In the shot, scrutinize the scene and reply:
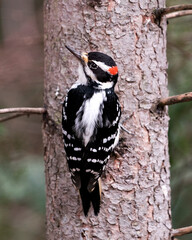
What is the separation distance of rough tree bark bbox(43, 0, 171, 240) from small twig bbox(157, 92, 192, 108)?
2.5 inches

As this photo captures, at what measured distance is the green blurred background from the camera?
432 cm

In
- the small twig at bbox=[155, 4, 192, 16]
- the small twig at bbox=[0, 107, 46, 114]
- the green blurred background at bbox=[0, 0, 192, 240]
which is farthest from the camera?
the green blurred background at bbox=[0, 0, 192, 240]

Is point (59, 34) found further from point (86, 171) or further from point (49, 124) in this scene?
point (86, 171)

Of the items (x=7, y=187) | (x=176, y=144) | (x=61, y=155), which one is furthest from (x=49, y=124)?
(x=7, y=187)

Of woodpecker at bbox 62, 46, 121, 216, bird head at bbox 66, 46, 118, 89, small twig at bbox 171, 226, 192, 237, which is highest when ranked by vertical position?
bird head at bbox 66, 46, 118, 89

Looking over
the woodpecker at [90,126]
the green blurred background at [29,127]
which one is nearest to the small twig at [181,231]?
the woodpecker at [90,126]

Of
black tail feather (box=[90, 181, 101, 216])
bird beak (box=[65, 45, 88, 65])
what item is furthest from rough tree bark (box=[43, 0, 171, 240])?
bird beak (box=[65, 45, 88, 65])

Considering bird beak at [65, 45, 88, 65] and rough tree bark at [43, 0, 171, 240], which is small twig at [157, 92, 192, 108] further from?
bird beak at [65, 45, 88, 65]

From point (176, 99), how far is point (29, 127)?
8.84 feet

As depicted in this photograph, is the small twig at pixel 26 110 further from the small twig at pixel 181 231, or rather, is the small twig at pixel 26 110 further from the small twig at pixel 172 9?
the small twig at pixel 181 231

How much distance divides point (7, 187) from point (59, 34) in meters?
1.99

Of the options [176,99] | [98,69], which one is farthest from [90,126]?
[176,99]

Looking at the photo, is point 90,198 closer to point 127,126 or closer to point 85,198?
point 85,198

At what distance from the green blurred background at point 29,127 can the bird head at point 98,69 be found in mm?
1057
